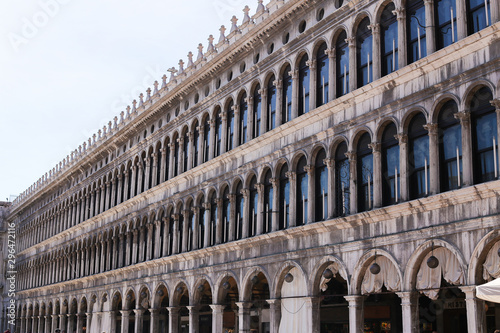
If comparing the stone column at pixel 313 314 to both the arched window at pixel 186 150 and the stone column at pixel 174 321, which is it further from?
the arched window at pixel 186 150

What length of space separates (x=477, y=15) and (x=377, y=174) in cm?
537

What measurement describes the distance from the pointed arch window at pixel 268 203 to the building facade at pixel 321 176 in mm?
78

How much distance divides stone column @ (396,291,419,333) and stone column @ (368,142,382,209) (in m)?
2.85

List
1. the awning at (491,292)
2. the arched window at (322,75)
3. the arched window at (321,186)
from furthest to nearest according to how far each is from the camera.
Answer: the arched window at (322,75)
the arched window at (321,186)
the awning at (491,292)

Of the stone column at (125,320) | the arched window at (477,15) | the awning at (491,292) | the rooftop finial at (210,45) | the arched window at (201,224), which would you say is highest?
the rooftop finial at (210,45)

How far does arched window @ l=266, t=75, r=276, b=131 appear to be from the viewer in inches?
1095

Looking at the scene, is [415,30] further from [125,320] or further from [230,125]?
[125,320]

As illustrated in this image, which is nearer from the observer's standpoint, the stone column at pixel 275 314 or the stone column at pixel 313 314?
the stone column at pixel 313 314

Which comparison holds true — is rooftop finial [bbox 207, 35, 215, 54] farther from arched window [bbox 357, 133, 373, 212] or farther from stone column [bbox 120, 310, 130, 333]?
stone column [bbox 120, 310, 130, 333]

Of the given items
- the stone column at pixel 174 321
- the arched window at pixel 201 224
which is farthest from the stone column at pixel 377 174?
the stone column at pixel 174 321

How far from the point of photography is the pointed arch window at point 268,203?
26.9m

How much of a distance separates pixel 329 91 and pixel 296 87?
221cm

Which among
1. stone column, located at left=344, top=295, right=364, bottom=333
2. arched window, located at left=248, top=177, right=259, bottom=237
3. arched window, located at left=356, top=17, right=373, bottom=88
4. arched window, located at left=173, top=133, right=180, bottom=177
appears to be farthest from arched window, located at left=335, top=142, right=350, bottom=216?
arched window, located at left=173, top=133, right=180, bottom=177

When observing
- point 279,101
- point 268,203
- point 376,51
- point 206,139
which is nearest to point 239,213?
point 268,203
